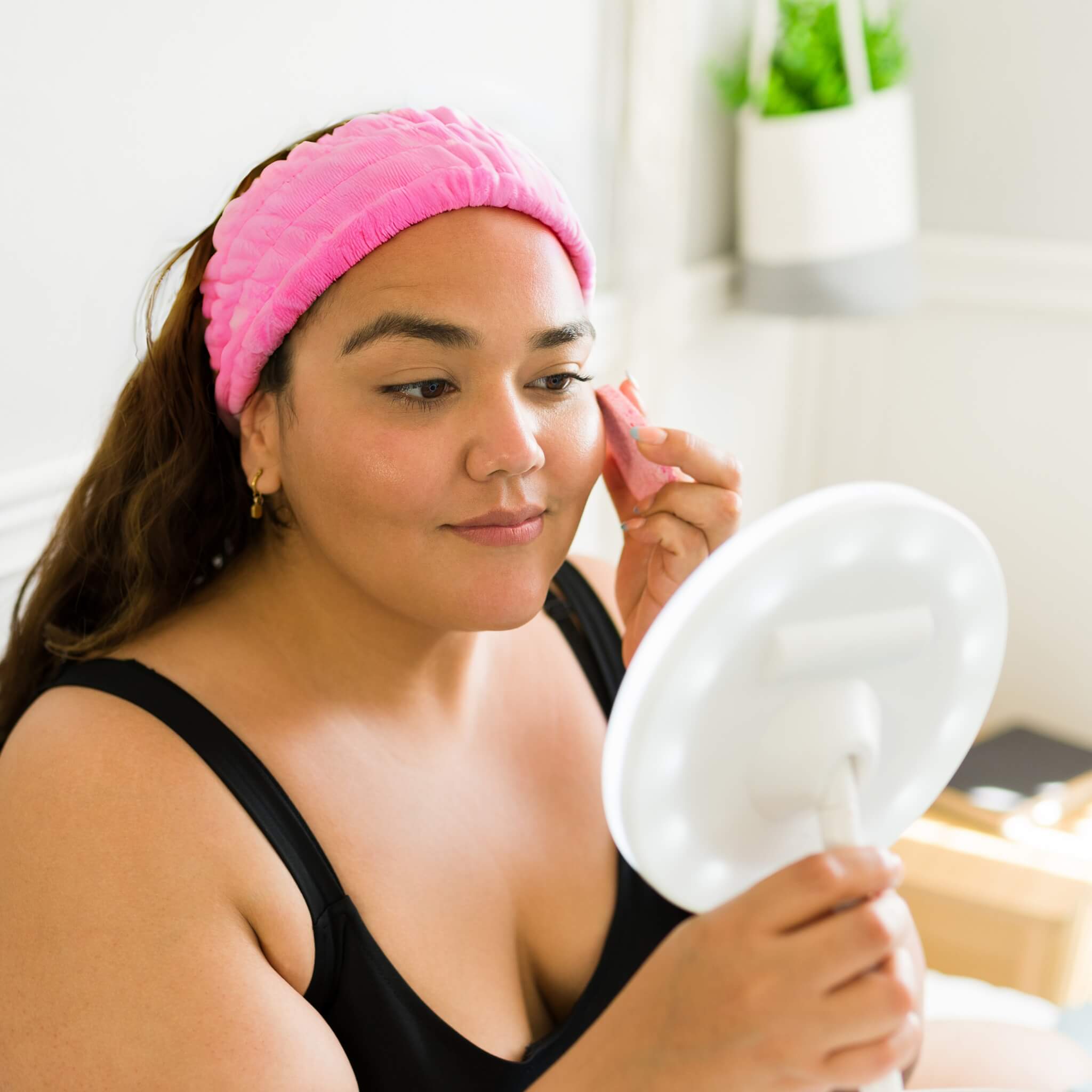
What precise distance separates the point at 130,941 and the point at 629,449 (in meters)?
0.59

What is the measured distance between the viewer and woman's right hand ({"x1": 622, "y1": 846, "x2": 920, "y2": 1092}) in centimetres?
65

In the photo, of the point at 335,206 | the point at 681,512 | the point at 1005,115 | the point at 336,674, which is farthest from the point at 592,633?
the point at 1005,115

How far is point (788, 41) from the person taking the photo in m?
2.24

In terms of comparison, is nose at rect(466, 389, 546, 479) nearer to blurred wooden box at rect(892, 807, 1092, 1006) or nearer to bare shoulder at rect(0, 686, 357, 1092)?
bare shoulder at rect(0, 686, 357, 1092)

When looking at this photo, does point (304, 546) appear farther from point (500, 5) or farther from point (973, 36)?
point (973, 36)

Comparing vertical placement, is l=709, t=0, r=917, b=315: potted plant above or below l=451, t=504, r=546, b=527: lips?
above

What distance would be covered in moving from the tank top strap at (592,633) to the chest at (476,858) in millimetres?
31

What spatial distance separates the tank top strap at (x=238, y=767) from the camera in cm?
96

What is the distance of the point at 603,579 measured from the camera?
141cm

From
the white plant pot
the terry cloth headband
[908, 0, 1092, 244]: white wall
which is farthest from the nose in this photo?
[908, 0, 1092, 244]: white wall

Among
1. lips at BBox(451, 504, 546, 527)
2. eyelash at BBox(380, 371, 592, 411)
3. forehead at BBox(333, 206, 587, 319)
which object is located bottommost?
lips at BBox(451, 504, 546, 527)

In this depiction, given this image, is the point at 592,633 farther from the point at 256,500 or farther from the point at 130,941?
the point at 130,941

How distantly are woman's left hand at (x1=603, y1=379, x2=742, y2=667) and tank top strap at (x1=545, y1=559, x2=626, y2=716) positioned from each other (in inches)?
4.3

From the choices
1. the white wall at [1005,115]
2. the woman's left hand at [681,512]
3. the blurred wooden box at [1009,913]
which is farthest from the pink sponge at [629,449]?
the white wall at [1005,115]
